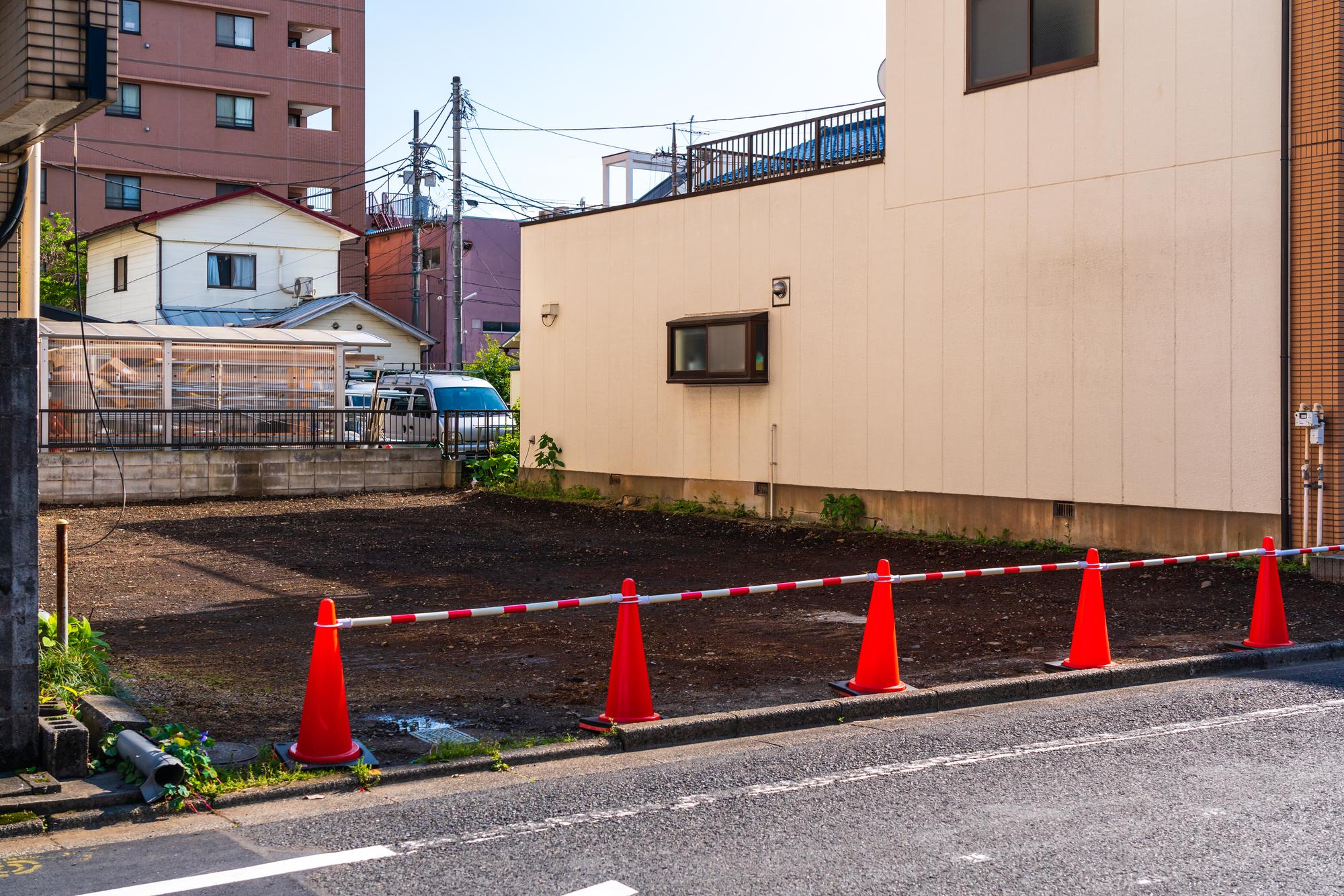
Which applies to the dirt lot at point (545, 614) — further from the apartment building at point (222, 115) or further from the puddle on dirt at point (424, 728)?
the apartment building at point (222, 115)

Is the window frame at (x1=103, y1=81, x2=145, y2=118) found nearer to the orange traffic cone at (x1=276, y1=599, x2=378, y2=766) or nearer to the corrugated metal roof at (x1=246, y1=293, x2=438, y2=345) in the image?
the corrugated metal roof at (x1=246, y1=293, x2=438, y2=345)

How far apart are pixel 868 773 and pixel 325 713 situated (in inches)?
111

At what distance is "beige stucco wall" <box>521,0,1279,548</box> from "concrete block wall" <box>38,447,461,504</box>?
19.9 feet

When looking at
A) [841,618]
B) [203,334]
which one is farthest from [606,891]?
[203,334]

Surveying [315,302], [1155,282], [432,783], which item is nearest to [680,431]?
[1155,282]

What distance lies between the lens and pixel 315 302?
39.9 metres

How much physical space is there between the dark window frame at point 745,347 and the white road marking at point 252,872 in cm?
1375

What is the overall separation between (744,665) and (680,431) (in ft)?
36.4

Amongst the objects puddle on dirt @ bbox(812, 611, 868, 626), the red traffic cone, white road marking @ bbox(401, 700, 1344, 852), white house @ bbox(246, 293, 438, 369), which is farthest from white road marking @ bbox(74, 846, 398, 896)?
white house @ bbox(246, 293, 438, 369)

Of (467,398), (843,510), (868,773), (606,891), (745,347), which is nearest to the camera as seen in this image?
(606,891)

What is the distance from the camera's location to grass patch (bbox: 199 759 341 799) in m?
5.68

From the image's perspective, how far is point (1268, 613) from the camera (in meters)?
9.08

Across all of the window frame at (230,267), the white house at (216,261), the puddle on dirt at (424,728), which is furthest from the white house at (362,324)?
Answer: the puddle on dirt at (424,728)

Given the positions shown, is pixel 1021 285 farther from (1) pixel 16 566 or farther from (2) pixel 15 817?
(2) pixel 15 817
